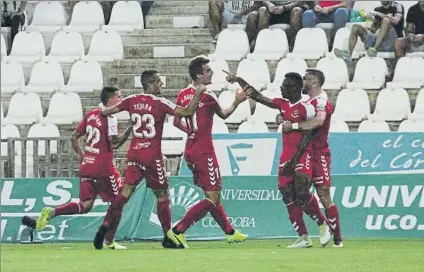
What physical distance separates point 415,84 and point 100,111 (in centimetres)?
578

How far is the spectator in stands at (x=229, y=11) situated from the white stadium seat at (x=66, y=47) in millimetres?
2091

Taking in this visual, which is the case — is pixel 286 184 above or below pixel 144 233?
above

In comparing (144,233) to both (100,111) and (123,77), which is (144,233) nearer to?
(100,111)

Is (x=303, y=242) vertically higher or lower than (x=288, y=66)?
lower

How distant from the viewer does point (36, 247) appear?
15.9m

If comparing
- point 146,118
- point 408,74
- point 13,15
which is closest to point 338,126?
point 408,74

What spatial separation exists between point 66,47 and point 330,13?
4.12 m

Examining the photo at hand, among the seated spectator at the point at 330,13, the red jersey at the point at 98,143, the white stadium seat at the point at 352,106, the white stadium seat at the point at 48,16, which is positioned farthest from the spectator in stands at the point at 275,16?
the red jersey at the point at 98,143

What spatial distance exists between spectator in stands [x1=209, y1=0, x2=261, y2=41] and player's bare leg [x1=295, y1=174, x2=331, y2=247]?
6.96m

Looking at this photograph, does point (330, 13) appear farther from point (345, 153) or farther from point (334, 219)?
point (334, 219)

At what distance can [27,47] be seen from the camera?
72.4ft

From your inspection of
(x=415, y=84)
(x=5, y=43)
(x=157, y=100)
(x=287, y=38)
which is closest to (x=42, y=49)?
(x=5, y=43)

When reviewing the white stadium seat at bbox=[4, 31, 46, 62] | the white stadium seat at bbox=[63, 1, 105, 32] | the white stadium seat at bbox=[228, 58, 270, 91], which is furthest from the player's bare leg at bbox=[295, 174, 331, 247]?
the white stadium seat at bbox=[63, 1, 105, 32]

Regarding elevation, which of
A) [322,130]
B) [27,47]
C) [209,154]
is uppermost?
[322,130]
